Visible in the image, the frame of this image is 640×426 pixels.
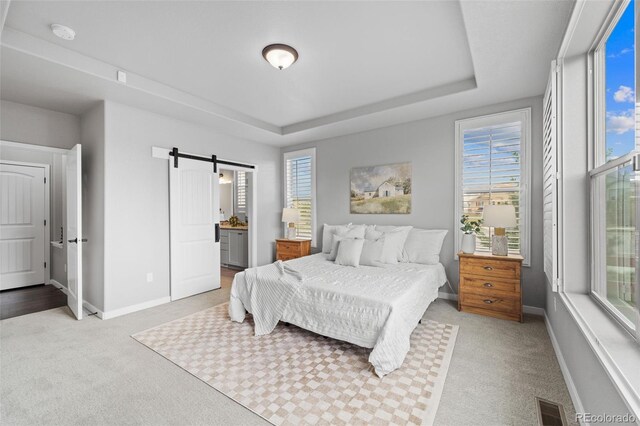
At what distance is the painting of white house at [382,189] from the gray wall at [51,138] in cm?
417

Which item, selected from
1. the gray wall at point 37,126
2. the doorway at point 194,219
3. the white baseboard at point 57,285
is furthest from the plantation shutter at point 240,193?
the white baseboard at point 57,285

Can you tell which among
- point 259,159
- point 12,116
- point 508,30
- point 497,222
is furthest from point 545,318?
point 12,116

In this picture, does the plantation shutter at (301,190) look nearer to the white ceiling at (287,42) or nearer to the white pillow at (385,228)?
the white pillow at (385,228)

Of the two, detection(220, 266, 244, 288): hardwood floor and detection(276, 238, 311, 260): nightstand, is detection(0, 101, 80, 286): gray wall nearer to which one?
detection(220, 266, 244, 288): hardwood floor

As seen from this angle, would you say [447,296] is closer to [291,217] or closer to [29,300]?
[291,217]

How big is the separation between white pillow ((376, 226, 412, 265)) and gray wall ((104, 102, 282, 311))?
3010mm

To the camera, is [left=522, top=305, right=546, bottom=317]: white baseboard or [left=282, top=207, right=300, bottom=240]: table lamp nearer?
[left=522, top=305, right=546, bottom=317]: white baseboard

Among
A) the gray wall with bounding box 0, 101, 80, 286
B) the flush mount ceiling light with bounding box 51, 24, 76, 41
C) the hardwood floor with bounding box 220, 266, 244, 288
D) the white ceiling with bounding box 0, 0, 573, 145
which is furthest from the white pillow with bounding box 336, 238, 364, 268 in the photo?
the gray wall with bounding box 0, 101, 80, 286

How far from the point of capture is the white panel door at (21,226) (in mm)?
4637

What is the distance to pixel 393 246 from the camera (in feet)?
12.5

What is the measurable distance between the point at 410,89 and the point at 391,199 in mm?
1646

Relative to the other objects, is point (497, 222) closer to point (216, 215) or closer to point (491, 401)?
point (491, 401)

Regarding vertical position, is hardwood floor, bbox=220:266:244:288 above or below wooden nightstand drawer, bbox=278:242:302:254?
below

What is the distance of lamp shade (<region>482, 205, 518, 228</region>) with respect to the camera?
3215mm
